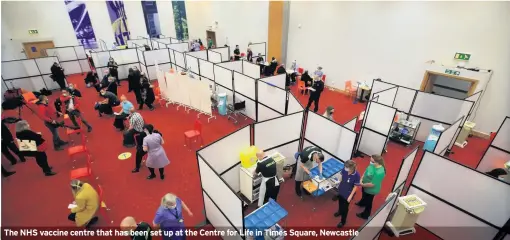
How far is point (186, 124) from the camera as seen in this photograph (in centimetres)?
851

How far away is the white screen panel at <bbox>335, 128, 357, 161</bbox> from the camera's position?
16.5ft

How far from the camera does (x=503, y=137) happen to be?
5285mm

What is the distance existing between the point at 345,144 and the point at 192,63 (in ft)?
24.8

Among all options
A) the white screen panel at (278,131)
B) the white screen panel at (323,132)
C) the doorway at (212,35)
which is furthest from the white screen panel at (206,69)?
the doorway at (212,35)

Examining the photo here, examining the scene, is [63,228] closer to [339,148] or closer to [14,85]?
[339,148]

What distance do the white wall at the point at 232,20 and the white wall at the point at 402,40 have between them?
2.48 meters

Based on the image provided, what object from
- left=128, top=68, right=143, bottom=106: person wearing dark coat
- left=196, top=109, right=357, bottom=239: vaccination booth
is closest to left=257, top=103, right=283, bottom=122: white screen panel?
left=196, top=109, right=357, bottom=239: vaccination booth

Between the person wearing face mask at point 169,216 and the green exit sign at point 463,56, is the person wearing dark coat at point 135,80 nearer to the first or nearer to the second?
the person wearing face mask at point 169,216

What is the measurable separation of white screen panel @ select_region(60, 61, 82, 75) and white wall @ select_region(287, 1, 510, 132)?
1261 centimetres

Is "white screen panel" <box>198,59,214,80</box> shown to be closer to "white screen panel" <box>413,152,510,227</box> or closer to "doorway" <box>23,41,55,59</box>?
"white screen panel" <box>413,152,510,227</box>

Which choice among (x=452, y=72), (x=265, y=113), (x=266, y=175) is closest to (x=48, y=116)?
(x=265, y=113)

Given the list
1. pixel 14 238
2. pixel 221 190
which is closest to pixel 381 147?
pixel 221 190

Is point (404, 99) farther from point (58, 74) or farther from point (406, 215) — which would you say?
point (58, 74)

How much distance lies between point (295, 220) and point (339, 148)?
6.05 ft
